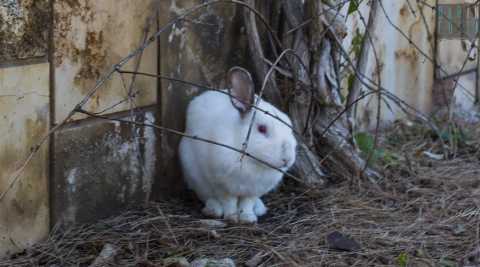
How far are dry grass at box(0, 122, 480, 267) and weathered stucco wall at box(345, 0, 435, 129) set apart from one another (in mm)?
1015

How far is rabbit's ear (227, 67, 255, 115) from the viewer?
4.23m

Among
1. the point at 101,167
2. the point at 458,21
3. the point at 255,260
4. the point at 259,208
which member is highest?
the point at 458,21

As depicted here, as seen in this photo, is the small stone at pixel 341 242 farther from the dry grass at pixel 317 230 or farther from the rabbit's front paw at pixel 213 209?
the rabbit's front paw at pixel 213 209

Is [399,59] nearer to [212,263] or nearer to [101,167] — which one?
[101,167]

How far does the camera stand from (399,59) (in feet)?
20.7

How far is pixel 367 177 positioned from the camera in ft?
16.6

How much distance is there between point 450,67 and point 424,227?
2717mm

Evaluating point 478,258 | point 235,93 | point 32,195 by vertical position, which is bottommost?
point 478,258

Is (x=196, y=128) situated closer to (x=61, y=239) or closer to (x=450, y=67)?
(x=61, y=239)

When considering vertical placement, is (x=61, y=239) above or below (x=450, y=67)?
below

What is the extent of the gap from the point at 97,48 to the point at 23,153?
618 mm

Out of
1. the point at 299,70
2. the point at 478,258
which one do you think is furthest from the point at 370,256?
the point at 299,70

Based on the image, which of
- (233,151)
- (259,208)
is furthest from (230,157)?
(259,208)

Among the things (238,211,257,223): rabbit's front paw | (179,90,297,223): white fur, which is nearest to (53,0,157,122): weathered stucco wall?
(179,90,297,223): white fur
